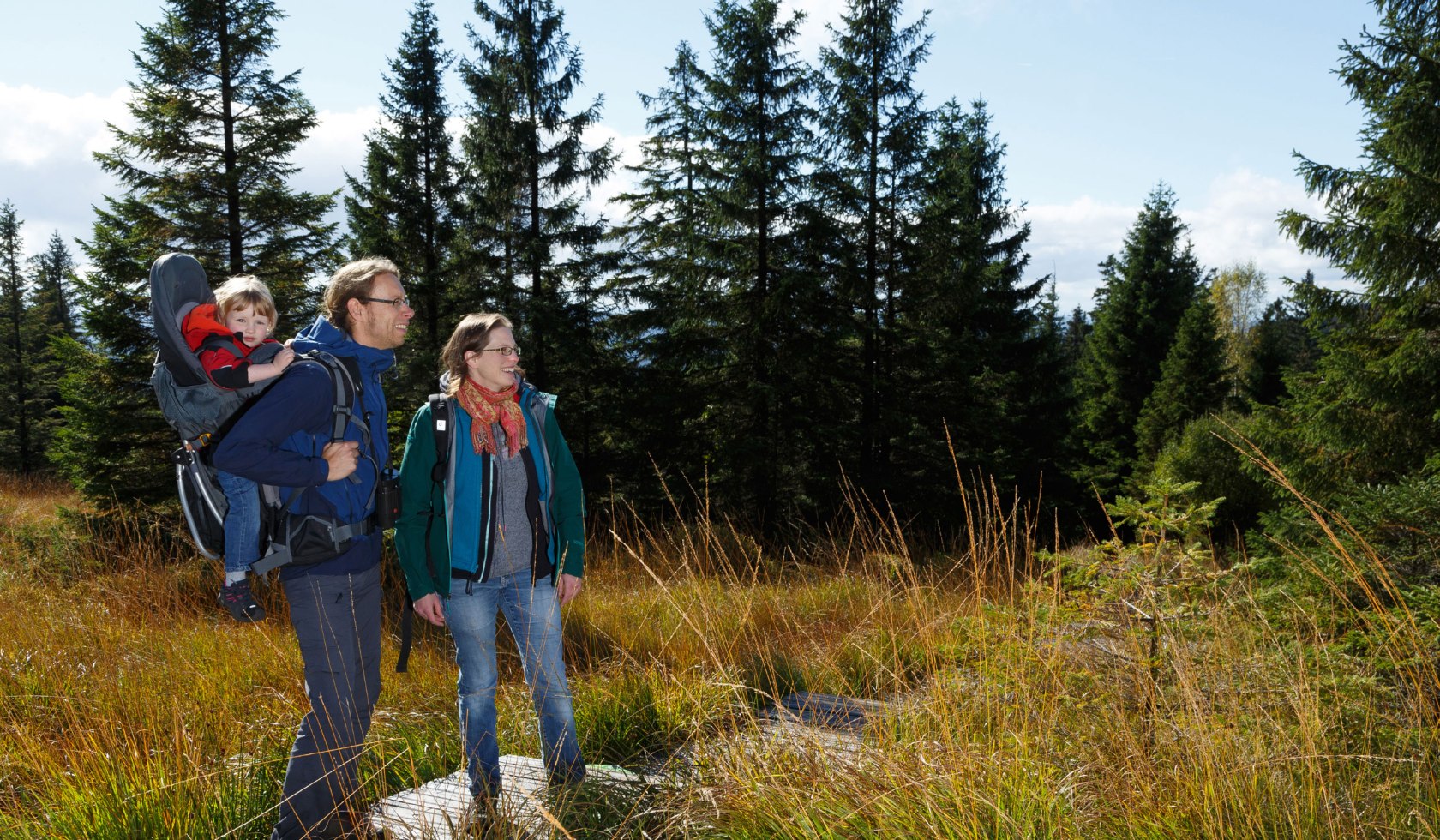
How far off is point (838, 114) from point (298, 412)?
46.1 feet

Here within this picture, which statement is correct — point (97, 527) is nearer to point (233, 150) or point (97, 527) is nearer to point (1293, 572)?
point (233, 150)

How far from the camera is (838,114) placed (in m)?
14.8

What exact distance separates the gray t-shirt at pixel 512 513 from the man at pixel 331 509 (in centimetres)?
40

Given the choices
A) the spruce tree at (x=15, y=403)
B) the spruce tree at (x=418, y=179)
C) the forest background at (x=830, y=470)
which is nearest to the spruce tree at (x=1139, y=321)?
the forest background at (x=830, y=470)

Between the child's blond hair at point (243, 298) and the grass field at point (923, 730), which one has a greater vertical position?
the child's blond hair at point (243, 298)

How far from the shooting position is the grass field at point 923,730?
7.12 ft

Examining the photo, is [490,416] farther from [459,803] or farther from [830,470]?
[830,470]

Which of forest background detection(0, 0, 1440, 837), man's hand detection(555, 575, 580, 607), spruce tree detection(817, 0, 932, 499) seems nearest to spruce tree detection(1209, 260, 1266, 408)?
forest background detection(0, 0, 1440, 837)

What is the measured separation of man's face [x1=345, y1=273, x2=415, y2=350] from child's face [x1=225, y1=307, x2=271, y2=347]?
26cm

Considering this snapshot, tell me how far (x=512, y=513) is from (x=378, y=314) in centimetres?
81

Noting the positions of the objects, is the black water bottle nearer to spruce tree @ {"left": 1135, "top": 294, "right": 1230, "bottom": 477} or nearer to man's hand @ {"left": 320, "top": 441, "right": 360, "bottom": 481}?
man's hand @ {"left": 320, "top": 441, "right": 360, "bottom": 481}

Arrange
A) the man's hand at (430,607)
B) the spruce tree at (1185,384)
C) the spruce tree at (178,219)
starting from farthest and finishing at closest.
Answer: the spruce tree at (1185,384)
the spruce tree at (178,219)
the man's hand at (430,607)

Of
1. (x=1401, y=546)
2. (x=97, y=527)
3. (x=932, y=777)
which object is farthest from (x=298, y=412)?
(x=97, y=527)

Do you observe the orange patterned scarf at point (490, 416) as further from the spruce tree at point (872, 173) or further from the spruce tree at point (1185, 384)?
the spruce tree at point (1185, 384)
